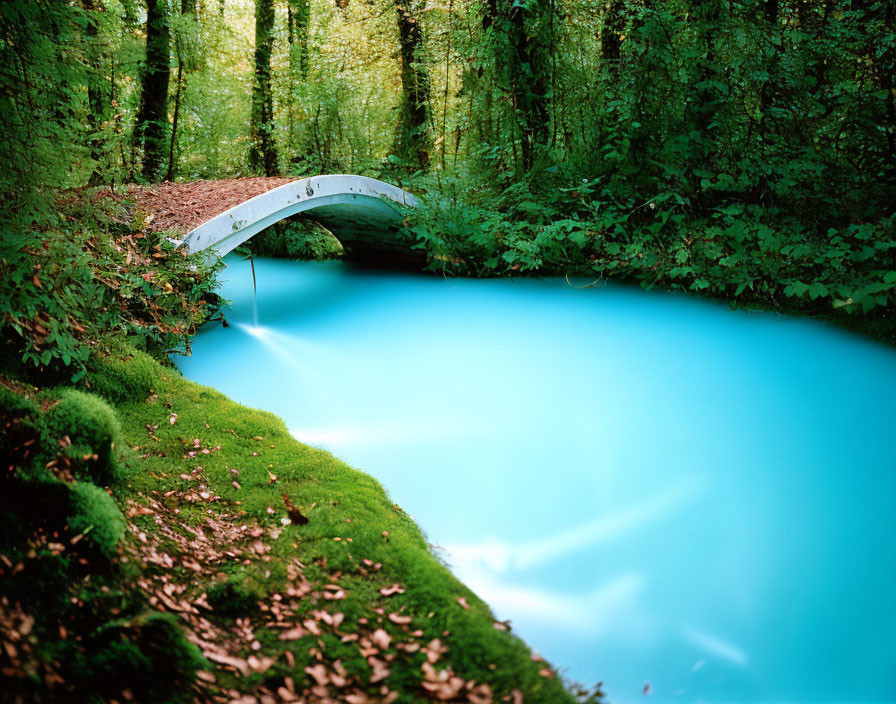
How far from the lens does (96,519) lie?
2092 mm

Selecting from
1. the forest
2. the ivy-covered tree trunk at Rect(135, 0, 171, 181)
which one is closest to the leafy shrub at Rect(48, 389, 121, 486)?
the forest

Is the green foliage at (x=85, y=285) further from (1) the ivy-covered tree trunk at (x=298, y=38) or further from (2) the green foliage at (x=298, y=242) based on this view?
(1) the ivy-covered tree trunk at (x=298, y=38)

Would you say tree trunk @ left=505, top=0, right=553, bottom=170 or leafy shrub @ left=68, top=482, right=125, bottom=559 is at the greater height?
tree trunk @ left=505, top=0, right=553, bottom=170

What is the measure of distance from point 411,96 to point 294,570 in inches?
425

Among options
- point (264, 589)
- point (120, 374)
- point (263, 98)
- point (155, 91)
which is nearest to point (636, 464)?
point (264, 589)

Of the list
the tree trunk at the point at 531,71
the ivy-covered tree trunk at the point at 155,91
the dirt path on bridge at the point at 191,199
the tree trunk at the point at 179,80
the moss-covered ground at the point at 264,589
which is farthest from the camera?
the tree trunk at the point at 179,80

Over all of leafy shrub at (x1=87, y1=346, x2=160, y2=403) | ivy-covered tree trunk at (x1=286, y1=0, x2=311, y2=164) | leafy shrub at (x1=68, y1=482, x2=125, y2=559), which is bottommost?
leafy shrub at (x1=68, y1=482, x2=125, y2=559)

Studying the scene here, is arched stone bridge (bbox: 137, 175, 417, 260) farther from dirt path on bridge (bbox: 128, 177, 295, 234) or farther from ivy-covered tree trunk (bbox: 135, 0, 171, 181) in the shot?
ivy-covered tree trunk (bbox: 135, 0, 171, 181)

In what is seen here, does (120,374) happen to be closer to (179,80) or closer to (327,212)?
(327,212)

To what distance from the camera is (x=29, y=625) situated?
1.62 metres

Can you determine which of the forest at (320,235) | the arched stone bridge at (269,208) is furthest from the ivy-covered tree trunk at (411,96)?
the arched stone bridge at (269,208)

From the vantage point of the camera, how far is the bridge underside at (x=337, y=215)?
5.80 m

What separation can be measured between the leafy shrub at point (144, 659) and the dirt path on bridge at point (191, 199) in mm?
3973

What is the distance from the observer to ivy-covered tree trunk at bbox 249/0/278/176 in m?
11.4
